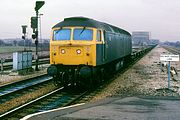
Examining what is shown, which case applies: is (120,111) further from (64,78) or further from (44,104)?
(64,78)

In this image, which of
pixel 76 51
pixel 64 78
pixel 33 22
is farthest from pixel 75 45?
pixel 33 22

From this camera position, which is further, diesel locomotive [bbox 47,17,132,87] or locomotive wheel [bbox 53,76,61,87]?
locomotive wheel [bbox 53,76,61,87]

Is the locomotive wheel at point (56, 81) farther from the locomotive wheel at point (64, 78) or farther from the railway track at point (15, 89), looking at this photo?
the railway track at point (15, 89)

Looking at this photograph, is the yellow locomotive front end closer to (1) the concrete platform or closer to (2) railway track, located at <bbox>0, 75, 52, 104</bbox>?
(2) railway track, located at <bbox>0, 75, 52, 104</bbox>

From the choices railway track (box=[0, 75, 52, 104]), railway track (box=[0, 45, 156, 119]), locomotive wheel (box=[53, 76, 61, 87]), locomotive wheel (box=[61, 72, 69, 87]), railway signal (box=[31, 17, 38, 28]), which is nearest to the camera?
railway track (box=[0, 45, 156, 119])

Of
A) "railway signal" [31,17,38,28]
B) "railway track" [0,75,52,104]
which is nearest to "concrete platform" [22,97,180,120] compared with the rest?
"railway track" [0,75,52,104]

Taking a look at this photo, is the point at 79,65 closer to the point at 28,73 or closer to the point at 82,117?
the point at 82,117

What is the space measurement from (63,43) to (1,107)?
15.2ft

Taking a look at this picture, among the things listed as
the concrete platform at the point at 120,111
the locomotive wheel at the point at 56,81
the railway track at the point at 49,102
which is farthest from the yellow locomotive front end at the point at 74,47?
the concrete platform at the point at 120,111

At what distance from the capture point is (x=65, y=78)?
15086mm

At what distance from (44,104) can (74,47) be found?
3684 millimetres

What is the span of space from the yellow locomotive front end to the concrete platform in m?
3.05

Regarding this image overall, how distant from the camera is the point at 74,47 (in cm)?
1489

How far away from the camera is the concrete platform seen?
9164mm
